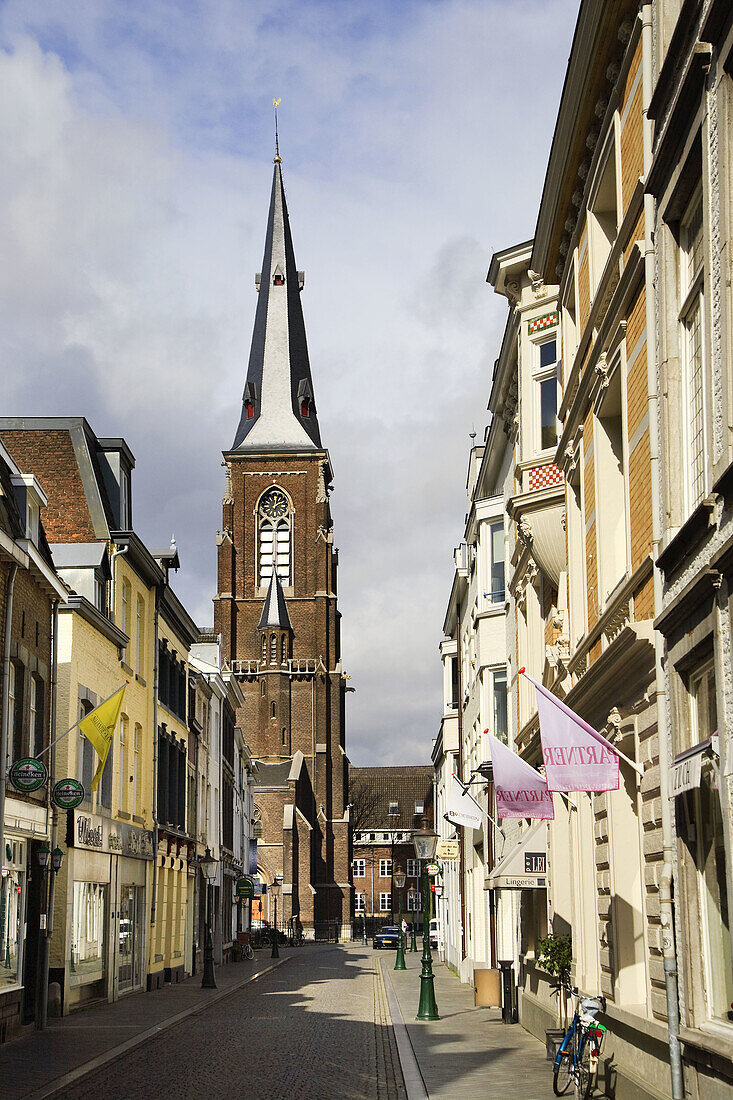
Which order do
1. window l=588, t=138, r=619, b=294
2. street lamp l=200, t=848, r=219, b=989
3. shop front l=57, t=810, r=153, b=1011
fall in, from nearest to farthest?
window l=588, t=138, r=619, b=294 → shop front l=57, t=810, r=153, b=1011 → street lamp l=200, t=848, r=219, b=989

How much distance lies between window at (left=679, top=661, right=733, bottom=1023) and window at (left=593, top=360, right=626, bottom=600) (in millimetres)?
3822

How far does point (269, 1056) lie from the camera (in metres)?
17.9

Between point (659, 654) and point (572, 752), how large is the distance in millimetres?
1496

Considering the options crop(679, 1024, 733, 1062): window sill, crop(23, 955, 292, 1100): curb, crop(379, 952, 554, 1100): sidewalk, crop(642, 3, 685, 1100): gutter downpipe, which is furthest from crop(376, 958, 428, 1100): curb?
crop(679, 1024, 733, 1062): window sill

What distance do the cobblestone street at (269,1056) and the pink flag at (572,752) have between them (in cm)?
471

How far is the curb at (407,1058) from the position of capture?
14.0m

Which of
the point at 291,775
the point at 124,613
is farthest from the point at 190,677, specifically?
the point at 291,775

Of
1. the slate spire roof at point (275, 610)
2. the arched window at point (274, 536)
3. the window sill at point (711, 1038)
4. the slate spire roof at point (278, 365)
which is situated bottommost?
the window sill at point (711, 1038)

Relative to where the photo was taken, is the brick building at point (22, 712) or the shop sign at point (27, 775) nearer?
the shop sign at point (27, 775)

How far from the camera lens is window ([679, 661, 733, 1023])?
8.64 meters

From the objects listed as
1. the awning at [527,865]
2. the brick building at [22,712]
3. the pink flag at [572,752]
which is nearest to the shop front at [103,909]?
the brick building at [22,712]

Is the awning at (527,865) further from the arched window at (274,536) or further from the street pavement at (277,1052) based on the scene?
the arched window at (274,536)

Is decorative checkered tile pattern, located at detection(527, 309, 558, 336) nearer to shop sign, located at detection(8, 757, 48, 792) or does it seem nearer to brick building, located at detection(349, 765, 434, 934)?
shop sign, located at detection(8, 757, 48, 792)

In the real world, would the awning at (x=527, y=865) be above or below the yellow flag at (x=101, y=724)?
below
